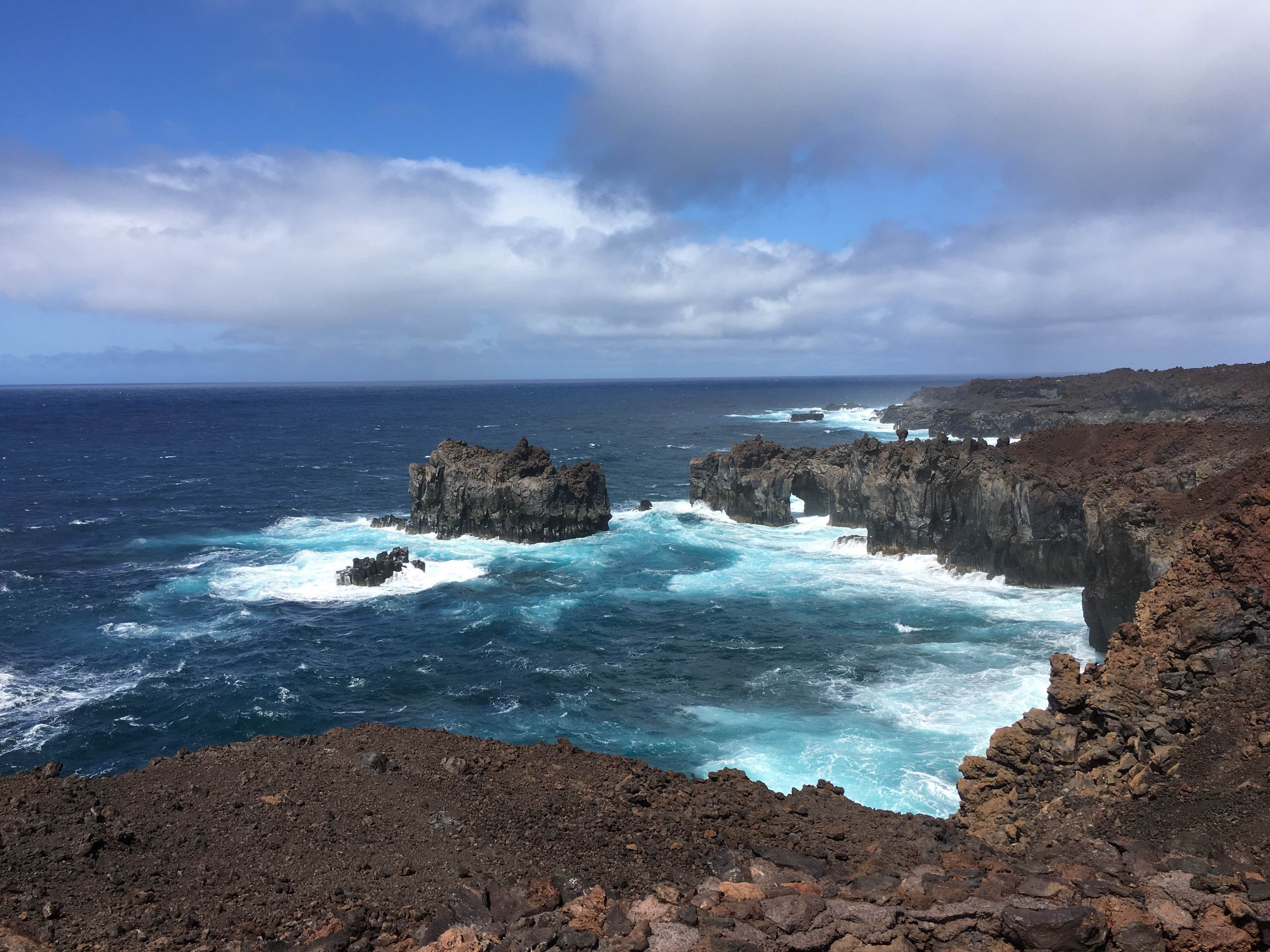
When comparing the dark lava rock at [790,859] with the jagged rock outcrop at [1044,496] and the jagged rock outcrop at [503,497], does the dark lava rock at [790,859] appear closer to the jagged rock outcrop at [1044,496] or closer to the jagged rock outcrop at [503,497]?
the jagged rock outcrop at [1044,496]

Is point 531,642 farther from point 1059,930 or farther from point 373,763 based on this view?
point 1059,930

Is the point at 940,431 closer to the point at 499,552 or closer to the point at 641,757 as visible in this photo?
the point at 499,552

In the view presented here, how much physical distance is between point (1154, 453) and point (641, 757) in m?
36.3

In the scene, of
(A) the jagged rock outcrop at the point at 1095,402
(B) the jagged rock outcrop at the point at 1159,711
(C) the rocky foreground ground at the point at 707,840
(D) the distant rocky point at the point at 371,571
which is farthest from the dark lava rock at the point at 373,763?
(A) the jagged rock outcrop at the point at 1095,402

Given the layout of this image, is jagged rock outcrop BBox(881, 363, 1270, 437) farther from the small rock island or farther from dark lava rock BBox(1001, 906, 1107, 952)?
dark lava rock BBox(1001, 906, 1107, 952)

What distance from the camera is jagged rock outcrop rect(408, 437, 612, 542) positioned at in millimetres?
63000

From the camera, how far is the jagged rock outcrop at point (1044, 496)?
108ft

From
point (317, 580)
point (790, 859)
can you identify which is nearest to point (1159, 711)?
point (790, 859)

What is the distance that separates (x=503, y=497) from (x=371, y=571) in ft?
45.8

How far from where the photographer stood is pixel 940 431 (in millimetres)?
137125

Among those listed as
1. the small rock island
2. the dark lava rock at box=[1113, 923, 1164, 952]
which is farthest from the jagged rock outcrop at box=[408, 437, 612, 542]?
the dark lava rock at box=[1113, 923, 1164, 952]

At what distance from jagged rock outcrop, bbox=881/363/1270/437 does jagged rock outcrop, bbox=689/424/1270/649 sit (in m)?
24.0

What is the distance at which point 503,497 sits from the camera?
207 ft

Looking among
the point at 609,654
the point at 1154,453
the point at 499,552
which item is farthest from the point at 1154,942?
the point at 499,552
